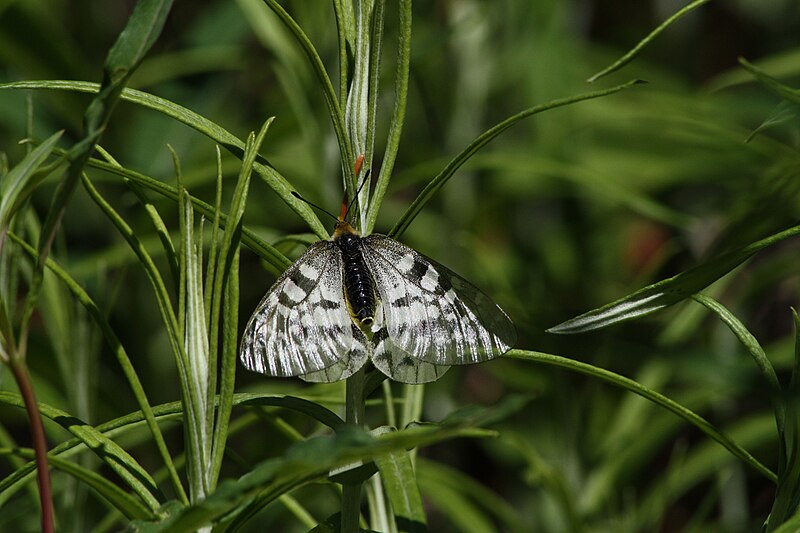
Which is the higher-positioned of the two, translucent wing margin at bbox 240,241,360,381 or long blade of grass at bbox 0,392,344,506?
translucent wing margin at bbox 240,241,360,381

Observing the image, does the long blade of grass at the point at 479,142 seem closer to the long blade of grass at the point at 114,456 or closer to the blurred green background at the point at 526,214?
the long blade of grass at the point at 114,456

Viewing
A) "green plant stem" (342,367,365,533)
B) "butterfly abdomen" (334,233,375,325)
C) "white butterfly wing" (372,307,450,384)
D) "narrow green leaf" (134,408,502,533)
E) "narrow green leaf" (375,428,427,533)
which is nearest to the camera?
"narrow green leaf" (134,408,502,533)

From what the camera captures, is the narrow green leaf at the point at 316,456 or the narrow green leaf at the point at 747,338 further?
the narrow green leaf at the point at 747,338

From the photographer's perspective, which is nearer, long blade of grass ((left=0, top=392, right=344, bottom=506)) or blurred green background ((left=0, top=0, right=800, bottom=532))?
long blade of grass ((left=0, top=392, right=344, bottom=506))

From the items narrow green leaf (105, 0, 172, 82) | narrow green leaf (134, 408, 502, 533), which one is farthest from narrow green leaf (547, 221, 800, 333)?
narrow green leaf (105, 0, 172, 82)

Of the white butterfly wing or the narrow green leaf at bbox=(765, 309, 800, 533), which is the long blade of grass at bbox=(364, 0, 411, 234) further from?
the narrow green leaf at bbox=(765, 309, 800, 533)

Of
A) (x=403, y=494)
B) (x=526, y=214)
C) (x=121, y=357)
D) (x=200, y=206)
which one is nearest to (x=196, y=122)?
(x=200, y=206)

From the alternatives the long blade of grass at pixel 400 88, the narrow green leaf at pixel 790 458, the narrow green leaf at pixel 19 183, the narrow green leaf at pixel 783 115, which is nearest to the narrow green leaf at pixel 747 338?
the narrow green leaf at pixel 790 458

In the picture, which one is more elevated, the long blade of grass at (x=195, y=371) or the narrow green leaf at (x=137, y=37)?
the narrow green leaf at (x=137, y=37)
